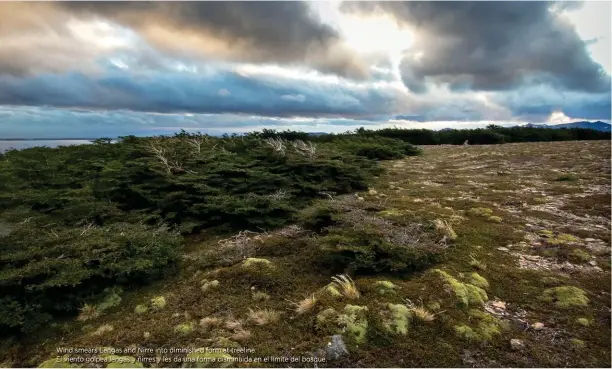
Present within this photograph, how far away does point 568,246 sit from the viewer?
23.9ft

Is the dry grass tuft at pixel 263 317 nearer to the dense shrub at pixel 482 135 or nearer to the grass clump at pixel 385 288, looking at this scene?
the grass clump at pixel 385 288

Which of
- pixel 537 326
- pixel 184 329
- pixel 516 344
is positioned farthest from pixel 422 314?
pixel 184 329

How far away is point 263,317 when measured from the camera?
17.0ft

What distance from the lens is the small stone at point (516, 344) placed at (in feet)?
14.6

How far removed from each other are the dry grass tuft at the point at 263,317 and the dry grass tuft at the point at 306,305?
1.13 feet

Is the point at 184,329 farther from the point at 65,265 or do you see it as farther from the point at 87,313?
the point at 65,265

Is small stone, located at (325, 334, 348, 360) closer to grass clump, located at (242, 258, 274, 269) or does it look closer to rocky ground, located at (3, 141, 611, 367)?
rocky ground, located at (3, 141, 611, 367)

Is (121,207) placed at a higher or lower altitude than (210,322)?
higher

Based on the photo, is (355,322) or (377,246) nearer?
(355,322)

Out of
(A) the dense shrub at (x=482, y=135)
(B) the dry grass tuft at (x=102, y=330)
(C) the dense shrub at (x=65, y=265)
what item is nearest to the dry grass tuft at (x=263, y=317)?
(B) the dry grass tuft at (x=102, y=330)

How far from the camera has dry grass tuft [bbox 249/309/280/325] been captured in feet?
16.8

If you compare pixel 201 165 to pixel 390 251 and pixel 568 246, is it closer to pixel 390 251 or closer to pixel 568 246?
pixel 390 251

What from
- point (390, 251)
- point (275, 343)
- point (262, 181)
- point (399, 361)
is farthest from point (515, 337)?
point (262, 181)

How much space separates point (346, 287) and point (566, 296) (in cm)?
350
